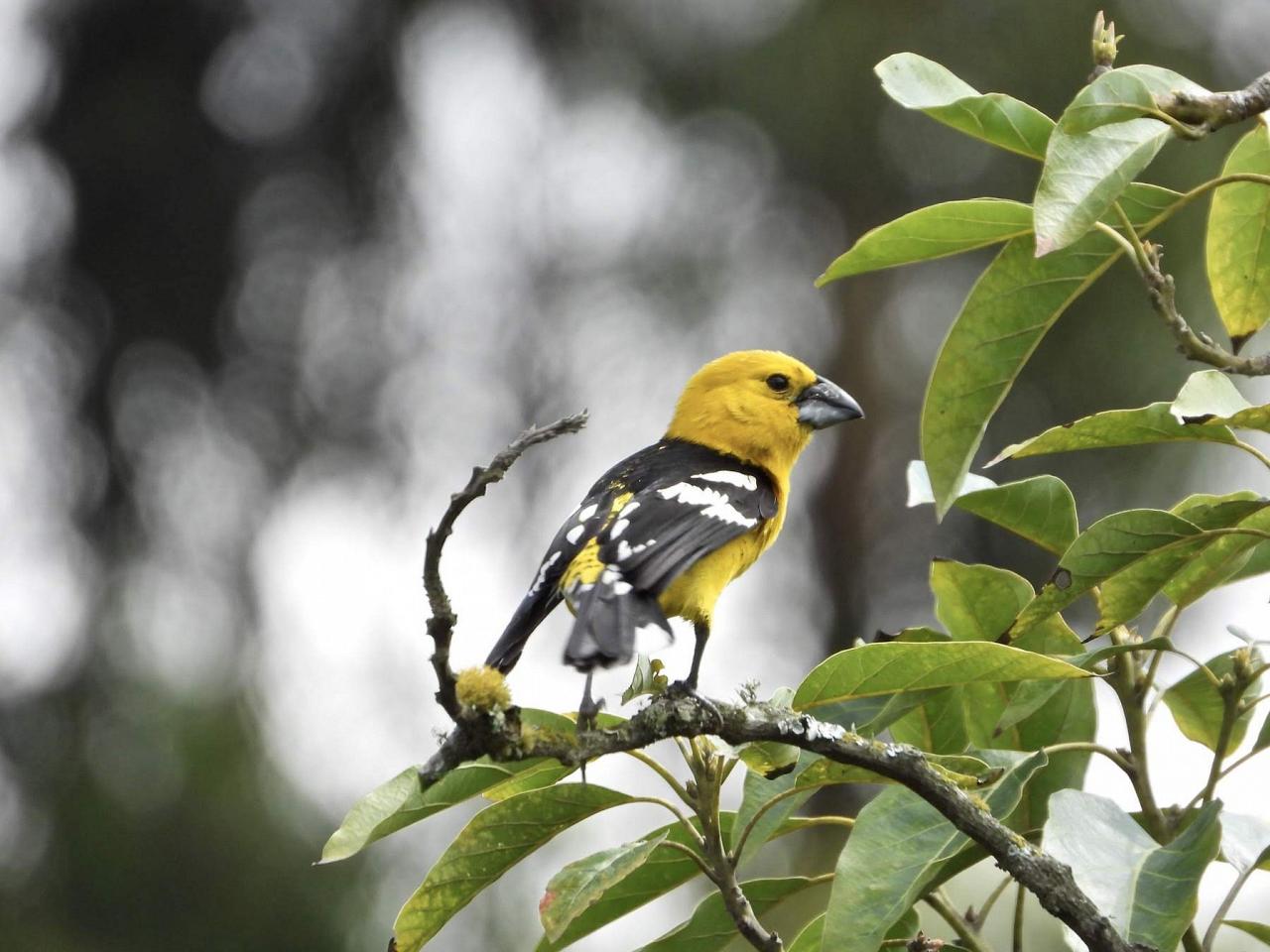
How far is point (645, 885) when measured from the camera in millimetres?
2412

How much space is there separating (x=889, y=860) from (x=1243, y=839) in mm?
606

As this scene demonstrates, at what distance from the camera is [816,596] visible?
24.4 feet

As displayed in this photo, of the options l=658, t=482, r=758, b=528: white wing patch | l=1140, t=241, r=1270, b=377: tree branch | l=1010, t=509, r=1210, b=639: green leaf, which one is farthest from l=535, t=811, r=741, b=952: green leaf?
l=1140, t=241, r=1270, b=377: tree branch

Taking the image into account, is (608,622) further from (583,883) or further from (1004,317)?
(1004,317)

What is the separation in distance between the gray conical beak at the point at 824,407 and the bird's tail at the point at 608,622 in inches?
58.7

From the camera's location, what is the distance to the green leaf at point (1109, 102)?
186cm

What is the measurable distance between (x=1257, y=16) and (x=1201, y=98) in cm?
615

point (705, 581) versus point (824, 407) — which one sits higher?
point (824, 407)

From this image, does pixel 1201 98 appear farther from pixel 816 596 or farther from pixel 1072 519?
pixel 816 596

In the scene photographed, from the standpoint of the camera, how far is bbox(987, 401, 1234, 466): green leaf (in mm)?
2143

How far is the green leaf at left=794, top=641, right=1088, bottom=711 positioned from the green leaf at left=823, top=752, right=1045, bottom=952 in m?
0.16

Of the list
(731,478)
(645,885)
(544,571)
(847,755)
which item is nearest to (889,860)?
(847,755)

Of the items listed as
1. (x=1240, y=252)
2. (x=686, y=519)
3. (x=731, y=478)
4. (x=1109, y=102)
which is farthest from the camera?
(x=731, y=478)

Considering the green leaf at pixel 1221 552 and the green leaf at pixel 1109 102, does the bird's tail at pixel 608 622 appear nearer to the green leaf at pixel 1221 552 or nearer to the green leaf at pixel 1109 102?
the green leaf at pixel 1221 552
